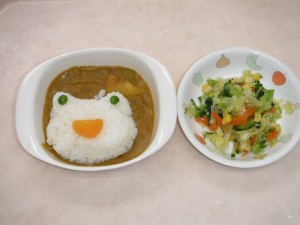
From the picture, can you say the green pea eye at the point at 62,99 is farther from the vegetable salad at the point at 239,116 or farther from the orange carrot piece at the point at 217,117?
the orange carrot piece at the point at 217,117

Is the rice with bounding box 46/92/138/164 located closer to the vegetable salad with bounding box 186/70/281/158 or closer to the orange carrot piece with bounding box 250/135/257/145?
the vegetable salad with bounding box 186/70/281/158

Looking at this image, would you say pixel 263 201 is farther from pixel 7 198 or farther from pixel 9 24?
pixel 9 24

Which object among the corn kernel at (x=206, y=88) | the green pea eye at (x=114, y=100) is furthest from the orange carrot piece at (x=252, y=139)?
the green pea eye at (x=114, y=100)

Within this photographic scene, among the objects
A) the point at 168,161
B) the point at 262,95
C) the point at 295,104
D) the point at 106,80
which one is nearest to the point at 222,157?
the point at 168,161

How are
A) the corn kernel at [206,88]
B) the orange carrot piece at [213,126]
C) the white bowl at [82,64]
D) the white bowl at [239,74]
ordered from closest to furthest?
the white bowl at [82,64]
the white bowl at [239,74]
the orange carrot piece at [213,126]
the corn kernel at [206,88]

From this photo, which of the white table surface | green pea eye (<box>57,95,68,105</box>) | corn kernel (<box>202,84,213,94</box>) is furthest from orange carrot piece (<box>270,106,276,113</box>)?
green pea eye (<box>57,95,68,105</box>)

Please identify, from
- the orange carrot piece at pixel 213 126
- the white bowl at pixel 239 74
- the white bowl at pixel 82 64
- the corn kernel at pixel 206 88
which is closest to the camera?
the white bowl at pixel 82 64

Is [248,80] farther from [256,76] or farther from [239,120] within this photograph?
[239,120]

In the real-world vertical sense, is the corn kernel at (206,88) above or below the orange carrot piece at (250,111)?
above

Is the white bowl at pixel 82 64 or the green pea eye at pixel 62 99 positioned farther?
the green pea eye at pixel 62 99
